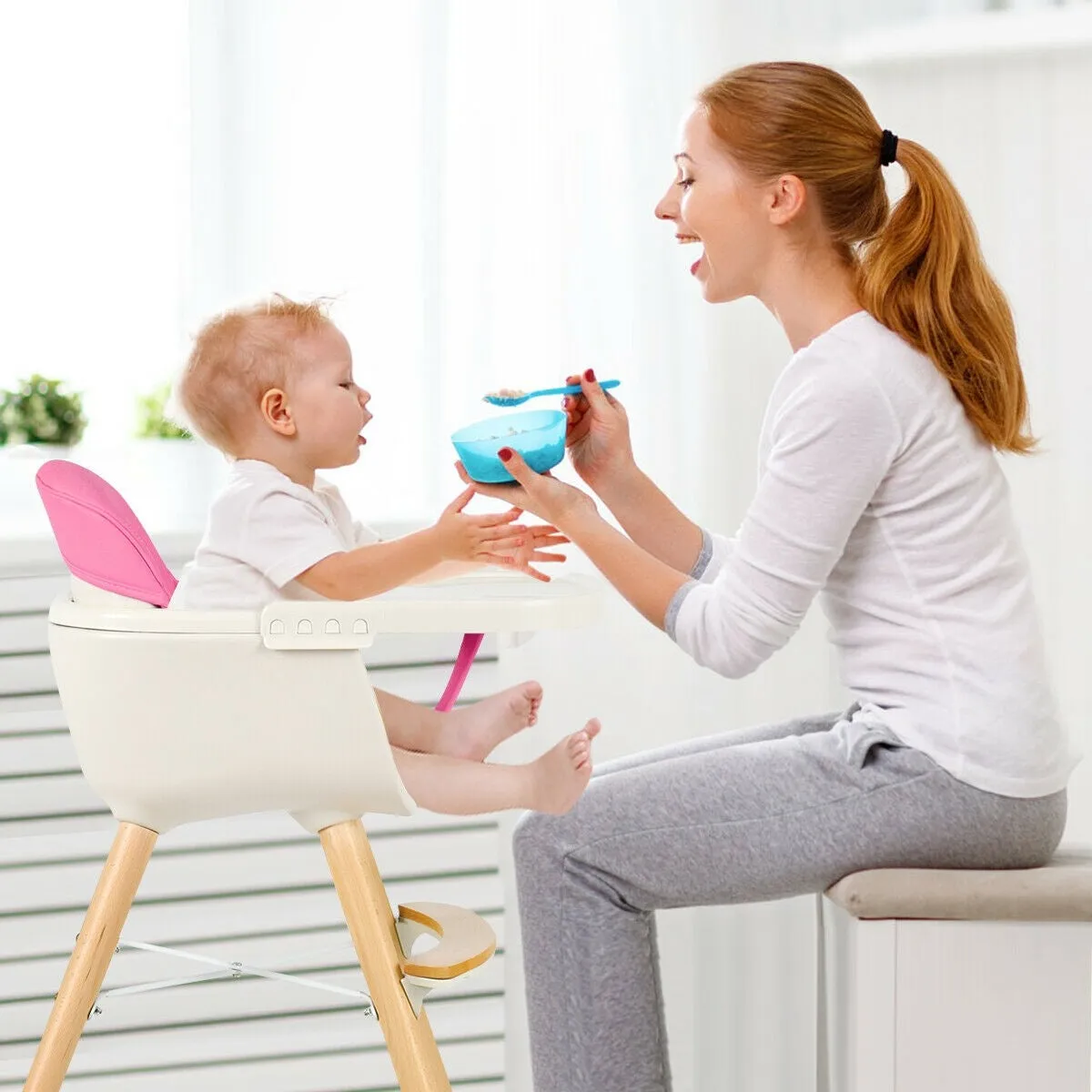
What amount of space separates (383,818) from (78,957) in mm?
676

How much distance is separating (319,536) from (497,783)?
260 mm

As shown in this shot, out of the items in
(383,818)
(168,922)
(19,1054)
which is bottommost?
(19,1054)

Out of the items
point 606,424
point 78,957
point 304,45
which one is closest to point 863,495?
point 606,424

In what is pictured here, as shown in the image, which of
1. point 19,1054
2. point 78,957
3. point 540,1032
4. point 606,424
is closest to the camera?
point 78,957

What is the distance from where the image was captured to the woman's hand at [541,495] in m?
1.23

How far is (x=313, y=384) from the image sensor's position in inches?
50.5

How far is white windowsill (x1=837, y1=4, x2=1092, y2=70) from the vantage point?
1.76 meters

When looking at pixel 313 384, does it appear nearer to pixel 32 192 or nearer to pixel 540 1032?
pixel 540 1032

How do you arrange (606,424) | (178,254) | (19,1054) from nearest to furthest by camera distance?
1. (606,424)
2. (19,1054)
3. (178,254)

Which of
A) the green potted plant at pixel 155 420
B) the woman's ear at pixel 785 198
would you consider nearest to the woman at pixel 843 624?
the woman's ear at pixel 785 198

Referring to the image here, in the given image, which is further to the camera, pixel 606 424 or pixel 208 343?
pixel 606 424

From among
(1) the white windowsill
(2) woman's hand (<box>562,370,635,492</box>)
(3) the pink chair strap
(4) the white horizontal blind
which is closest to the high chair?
(3) the pink chair strap

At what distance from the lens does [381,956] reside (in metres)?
1.10

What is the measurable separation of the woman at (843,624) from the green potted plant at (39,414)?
32.0 inches
